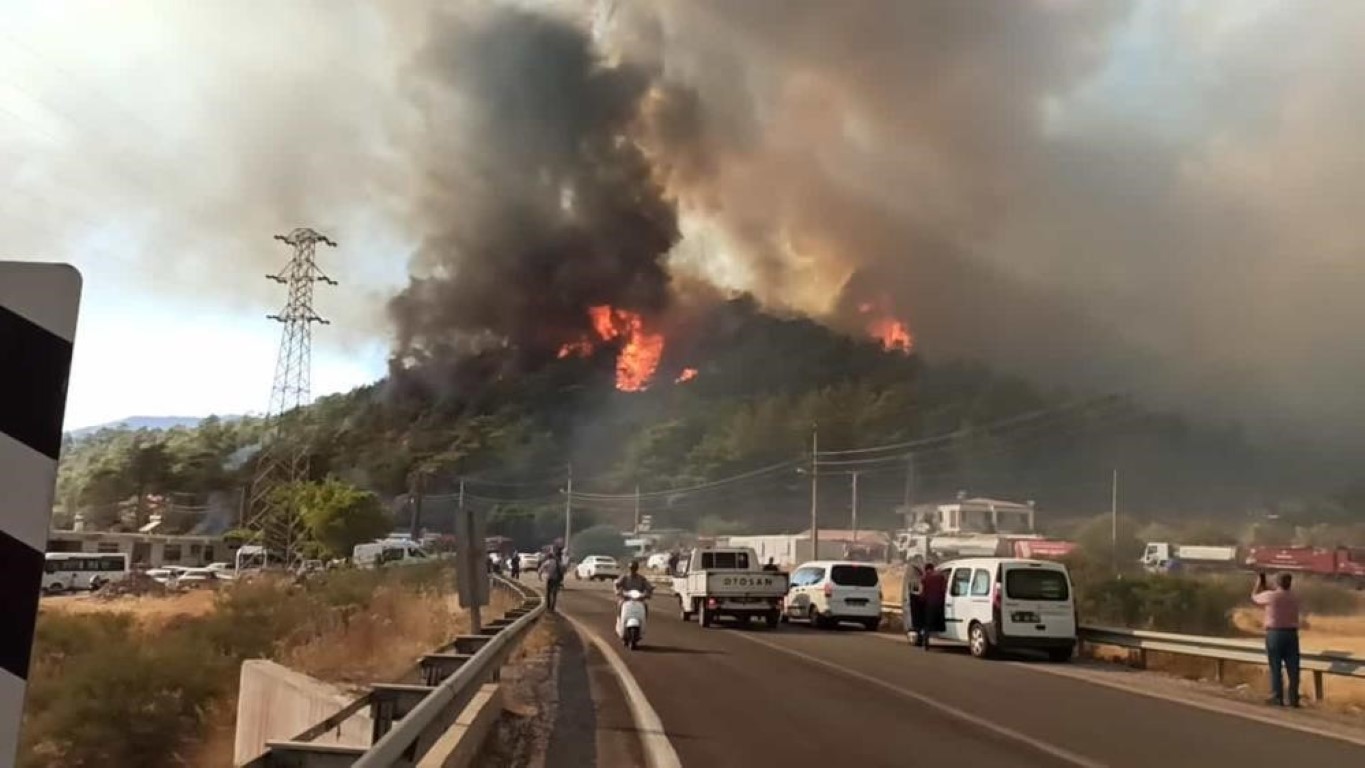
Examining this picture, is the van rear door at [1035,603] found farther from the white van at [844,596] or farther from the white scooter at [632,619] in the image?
the white van at [844,596]

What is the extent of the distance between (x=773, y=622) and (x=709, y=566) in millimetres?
2041

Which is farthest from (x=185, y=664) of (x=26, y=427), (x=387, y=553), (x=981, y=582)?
(x=387, y=553)

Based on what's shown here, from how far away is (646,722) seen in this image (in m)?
10.4

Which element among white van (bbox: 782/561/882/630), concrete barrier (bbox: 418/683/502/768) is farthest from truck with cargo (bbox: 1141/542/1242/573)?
concrete barrier (bbox: 418/683/502/768)

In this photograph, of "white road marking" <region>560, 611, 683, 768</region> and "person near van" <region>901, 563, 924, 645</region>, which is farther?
"person near van" <region>901, 563, 924, 645</region>

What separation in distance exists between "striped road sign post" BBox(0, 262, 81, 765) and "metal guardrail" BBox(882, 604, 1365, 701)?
48.1 ft

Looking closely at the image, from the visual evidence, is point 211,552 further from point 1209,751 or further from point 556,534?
point 1209,751

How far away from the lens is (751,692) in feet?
42.2

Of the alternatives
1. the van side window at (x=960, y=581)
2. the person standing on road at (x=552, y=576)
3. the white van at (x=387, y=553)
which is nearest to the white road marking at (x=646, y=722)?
the van side window at (x=960, y=581)

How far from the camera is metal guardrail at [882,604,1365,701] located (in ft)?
44.2

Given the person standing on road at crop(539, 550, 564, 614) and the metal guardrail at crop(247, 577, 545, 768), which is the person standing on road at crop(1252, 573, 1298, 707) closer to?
the metal guardrail at crop(247, 577, 545, 768)

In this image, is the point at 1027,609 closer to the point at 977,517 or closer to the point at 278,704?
the point at 278,704

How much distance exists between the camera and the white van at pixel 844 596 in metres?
26.0

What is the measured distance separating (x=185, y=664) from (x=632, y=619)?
7.04 meters
